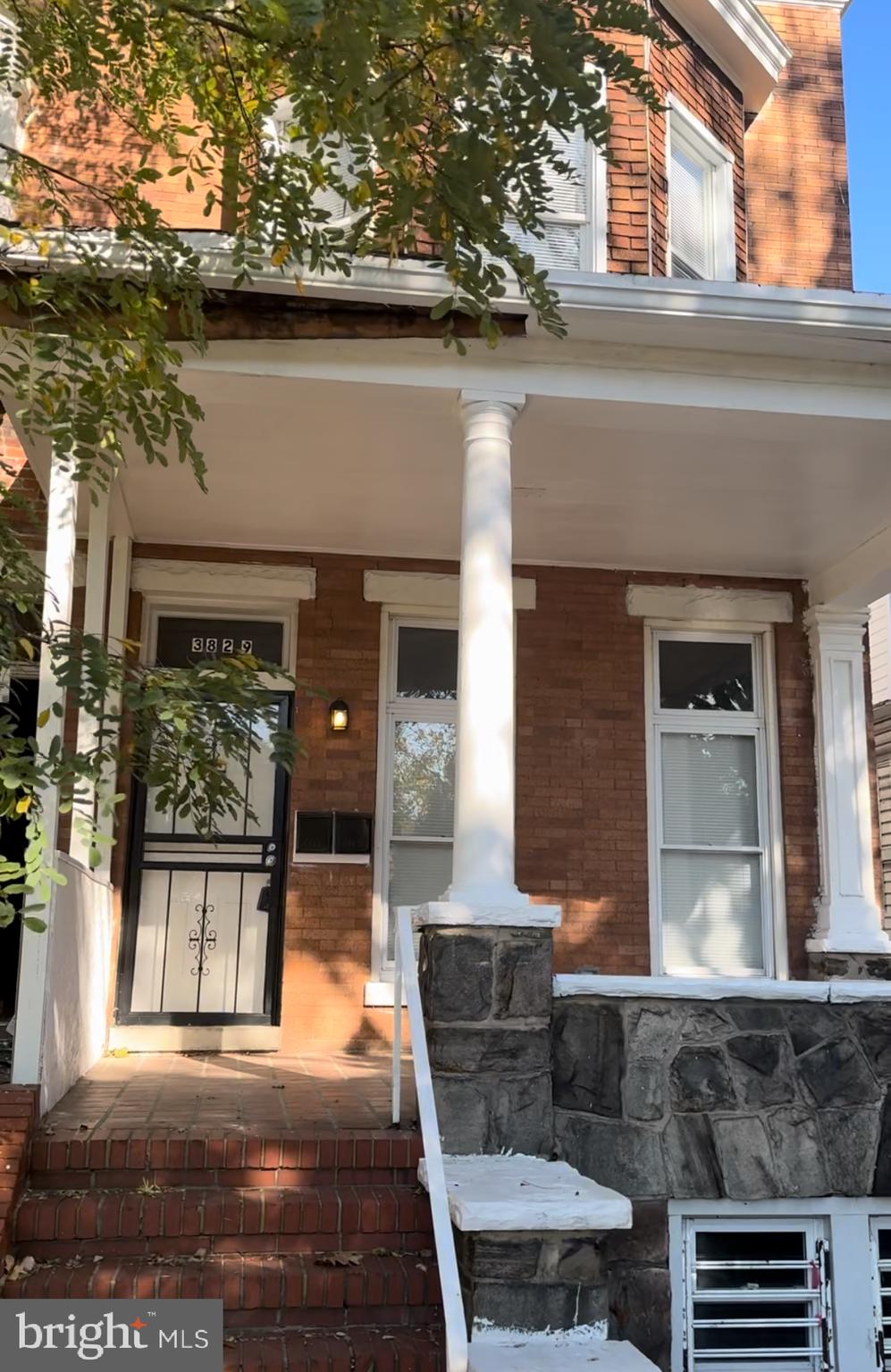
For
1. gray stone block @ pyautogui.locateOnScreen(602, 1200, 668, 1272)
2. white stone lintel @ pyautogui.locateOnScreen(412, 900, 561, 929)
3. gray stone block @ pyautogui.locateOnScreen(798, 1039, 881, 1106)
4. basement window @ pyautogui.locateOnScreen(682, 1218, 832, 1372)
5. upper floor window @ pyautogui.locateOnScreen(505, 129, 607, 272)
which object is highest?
upper floor window @ pyautogui.locateOnScreen(505, 129, 607, 272)

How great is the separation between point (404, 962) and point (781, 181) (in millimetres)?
7508

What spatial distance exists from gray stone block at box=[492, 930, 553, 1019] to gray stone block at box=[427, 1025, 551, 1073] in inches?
2.9

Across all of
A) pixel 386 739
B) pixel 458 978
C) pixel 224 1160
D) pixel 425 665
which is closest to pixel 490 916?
pixel 458 978

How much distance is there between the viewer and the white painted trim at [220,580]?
7.71 m

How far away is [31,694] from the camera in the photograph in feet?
26.2

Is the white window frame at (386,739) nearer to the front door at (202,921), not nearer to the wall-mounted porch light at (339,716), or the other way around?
the wall-mounted porch light at (339,716)

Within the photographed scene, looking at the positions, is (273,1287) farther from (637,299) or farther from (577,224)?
(577,224)

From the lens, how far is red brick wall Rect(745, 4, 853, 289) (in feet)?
31.8

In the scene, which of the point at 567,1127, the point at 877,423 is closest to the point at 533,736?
the point at 877,423

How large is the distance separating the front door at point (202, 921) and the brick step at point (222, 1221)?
309 cm

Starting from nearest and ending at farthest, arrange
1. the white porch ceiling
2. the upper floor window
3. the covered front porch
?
the covered front porch
the white porch ceiling
the upper floor window

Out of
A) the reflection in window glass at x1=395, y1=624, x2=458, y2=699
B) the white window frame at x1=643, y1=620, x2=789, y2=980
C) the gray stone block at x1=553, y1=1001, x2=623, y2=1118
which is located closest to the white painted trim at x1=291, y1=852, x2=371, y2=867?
the reflection in window glass at x1=395, y1=624, x2=458, y2=699

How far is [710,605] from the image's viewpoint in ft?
26.9

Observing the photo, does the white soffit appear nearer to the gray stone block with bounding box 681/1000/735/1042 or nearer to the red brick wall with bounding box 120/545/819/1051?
the red brick wall with bounding box 120/545/819/1051
